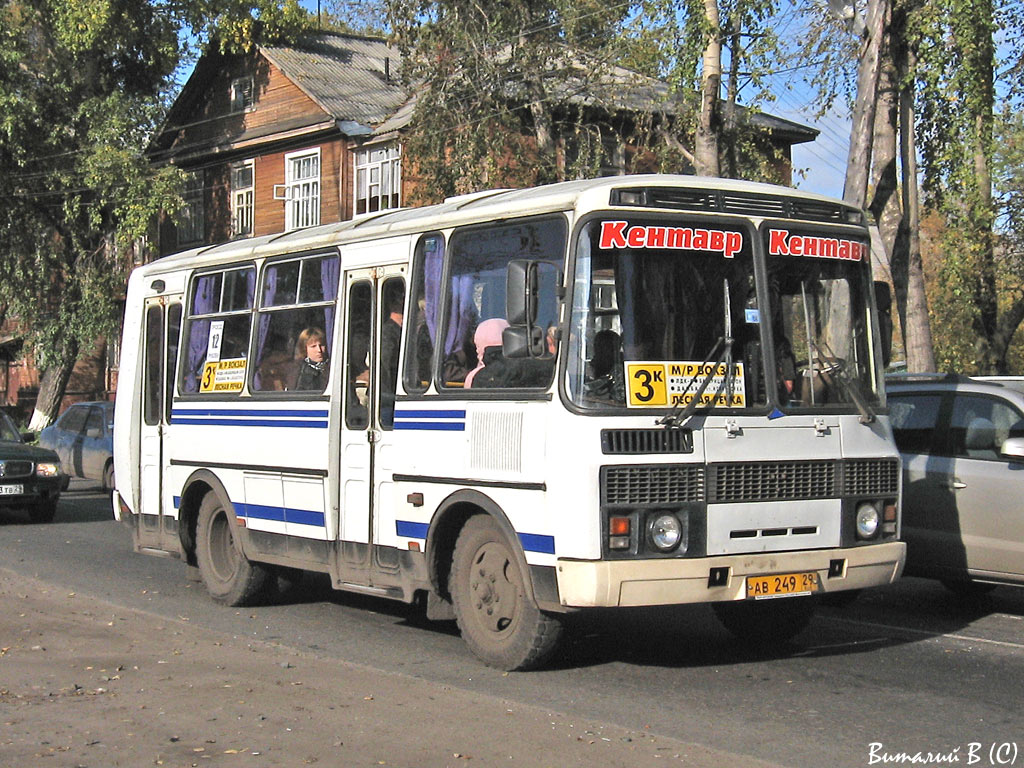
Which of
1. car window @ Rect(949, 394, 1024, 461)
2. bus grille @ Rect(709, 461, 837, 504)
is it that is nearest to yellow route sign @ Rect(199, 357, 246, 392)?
bus grille @ Rect(709, 461, 837, 504)

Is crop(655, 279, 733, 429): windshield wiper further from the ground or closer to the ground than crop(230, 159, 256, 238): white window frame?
closer to the ground

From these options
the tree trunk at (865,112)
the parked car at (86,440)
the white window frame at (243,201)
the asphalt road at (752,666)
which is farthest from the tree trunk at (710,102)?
the white window frame at (243,201)

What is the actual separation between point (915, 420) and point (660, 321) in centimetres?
406

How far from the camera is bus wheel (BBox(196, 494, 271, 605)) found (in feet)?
37.1

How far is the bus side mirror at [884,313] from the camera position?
9023mm

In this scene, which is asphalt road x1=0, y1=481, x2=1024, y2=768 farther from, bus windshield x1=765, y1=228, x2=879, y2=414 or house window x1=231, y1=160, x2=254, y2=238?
house window x1=231, y1=160, x2=254, y2=238

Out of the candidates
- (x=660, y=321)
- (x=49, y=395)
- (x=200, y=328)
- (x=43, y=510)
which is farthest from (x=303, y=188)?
(x=660, y=321)

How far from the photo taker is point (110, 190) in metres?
37.8

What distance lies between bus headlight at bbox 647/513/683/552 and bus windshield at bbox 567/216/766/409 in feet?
2.07

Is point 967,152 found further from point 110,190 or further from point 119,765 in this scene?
point 110,190

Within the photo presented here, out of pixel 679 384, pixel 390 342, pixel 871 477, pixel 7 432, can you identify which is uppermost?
pixel 390 342

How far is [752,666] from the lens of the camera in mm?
8734

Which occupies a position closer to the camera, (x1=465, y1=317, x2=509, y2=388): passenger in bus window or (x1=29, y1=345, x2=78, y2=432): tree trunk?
(x1=465, y1=317, x2=509, y2=388): passenger in bus window

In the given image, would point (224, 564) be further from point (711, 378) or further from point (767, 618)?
point (711, 378)
